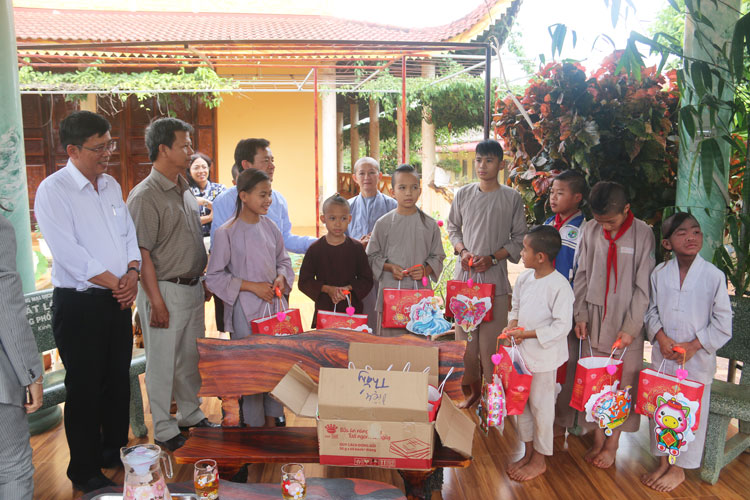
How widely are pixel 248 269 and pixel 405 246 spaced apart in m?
0.98

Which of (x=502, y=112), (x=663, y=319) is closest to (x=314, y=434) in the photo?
(x=663, y=319)

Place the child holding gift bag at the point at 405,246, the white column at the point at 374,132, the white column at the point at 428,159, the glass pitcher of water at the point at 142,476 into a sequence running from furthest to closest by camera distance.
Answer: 1. the white column at the point at 374,132
2. the white column at the point at 428,159
3. the child holding gift bag at the point at 405,246
4. the glass pitcher of water at the point at 142,476

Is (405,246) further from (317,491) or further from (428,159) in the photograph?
(428,159)

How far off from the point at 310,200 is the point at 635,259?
27.6 ft

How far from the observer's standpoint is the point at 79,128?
9.11 ft

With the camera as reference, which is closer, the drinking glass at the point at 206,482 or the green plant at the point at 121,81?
the drinking glass at the point at 206,482

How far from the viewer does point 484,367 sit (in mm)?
3975

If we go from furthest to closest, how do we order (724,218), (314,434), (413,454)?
(724,218)
(314,434)
(413,454)

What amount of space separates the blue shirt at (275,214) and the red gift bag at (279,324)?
792 millimetres

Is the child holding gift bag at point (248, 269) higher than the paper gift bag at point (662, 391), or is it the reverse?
the child holding gift bag at point (248, 269)

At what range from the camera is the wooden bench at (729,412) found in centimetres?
302

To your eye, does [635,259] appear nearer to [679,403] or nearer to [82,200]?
[679,403]

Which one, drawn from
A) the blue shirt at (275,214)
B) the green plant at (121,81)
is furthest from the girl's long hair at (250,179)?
the green plant at (121,81)

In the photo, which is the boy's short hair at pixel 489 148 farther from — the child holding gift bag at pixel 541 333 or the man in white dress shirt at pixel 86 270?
the man in white dress shirt at pixel 86 270
